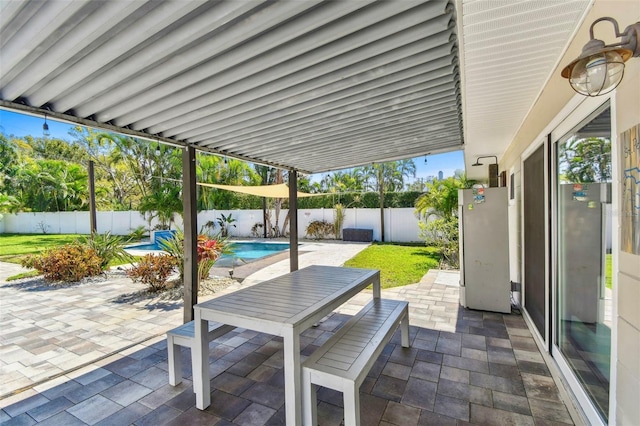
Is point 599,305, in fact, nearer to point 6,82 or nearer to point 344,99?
point 344,99

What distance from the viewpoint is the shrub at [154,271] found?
19.2ft

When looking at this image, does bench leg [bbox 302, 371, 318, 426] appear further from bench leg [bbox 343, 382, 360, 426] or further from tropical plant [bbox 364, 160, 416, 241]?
tropical plant [bbox 364, 160, 416, 241]

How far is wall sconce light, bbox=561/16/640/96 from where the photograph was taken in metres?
1.32

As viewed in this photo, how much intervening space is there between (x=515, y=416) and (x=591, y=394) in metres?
0.56

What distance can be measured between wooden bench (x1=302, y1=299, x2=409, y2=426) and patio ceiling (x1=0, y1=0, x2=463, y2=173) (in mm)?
2179

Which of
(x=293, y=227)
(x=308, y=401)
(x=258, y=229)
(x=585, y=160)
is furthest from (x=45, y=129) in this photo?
(x=258, y=229)

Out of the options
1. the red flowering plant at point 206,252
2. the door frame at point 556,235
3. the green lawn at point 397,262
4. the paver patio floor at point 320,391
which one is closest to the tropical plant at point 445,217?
the green lawn at point 397,262

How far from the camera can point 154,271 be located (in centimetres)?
591

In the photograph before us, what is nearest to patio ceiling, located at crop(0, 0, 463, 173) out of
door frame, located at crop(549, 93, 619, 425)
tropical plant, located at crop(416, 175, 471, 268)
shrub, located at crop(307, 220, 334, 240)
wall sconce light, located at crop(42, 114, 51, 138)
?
wall sconce light, located at crop(42, 114, 51, 138)

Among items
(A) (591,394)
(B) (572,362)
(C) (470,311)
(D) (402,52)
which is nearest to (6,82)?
(D) (402,52)

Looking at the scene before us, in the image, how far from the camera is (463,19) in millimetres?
1770

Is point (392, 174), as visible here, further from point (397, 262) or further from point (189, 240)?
point (189, 240)

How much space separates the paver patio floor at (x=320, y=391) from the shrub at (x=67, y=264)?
4.91 m

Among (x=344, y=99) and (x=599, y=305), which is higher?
(x=344, y=99)
